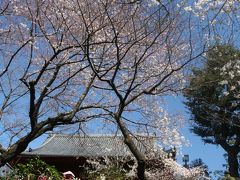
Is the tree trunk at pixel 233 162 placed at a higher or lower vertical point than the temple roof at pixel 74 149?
higher

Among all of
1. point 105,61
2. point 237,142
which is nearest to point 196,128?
point 237,142

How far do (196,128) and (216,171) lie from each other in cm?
293

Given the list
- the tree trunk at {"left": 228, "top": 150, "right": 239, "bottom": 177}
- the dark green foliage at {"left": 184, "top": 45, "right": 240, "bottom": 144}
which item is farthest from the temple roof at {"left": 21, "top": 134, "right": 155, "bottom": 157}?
the tree trunk at {"left": 228, "top": 150, "right": 239, "bottom": 177}

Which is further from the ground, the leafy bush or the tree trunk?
the tree trunk

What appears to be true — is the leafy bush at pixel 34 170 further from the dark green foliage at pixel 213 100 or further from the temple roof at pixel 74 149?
the temple roof at pixel 74 149

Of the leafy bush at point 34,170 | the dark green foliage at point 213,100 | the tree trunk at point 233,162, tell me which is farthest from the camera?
the tree trunk at point 233,162

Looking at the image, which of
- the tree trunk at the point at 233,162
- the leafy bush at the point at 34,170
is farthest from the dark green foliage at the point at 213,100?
the leafy bush at the point at 34,170

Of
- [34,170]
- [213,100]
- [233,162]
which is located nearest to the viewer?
[34,170]

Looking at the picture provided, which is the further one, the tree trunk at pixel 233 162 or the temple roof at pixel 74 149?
the tree trunk at pixel 233 162

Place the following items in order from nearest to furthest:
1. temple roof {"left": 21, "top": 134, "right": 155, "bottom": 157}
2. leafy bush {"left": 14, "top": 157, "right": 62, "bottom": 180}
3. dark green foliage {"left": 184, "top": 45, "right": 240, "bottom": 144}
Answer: dark green foliage {"left": 184, "top": 45, "right": 240, "bottom": 144}
leafy bush {"left": 14, "top": 157, "right": 62, "bottom": 180}
temple roof {"left": 21, "top": 134, "right": 155, "bottom": 157}

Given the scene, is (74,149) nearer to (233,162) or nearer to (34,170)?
(34,170)

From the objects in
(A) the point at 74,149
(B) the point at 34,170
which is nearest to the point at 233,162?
(A) the point at 74,149

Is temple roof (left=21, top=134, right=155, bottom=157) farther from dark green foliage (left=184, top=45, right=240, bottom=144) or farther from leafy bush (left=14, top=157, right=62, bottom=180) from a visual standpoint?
leafy bush (left=14, top=157, right=62, bottom=180)

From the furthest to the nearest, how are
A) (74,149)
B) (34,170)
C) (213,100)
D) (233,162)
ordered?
1. (233,162)
2. (74,149)
3. (213,100)
4. (34,170)
